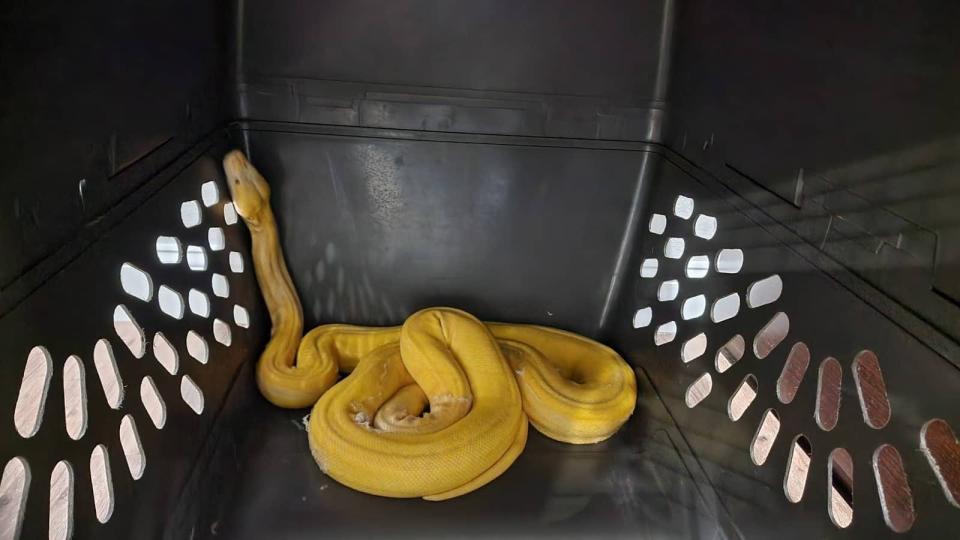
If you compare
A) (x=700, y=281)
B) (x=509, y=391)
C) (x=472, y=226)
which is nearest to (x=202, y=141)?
(x=472, y=226)

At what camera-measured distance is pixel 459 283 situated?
4.29 feet

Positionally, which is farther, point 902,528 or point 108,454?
point 108,454

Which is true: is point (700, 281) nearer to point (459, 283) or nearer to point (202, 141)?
point (459, 283)

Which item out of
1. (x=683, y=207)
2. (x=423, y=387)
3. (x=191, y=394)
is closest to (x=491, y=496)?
(x=423, y=387)

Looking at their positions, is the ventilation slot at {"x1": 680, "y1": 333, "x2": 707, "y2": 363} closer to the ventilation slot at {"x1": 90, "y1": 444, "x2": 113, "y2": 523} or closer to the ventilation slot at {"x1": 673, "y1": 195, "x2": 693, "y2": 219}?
the ventilation slot at {"x1": 673, "y1": 195, "x2": 693, "y2": 219}

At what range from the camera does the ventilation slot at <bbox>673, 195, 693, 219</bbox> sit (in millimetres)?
1085

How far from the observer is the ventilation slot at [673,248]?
1107mm

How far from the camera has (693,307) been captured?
1.04 meters

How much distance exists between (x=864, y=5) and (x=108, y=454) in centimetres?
95

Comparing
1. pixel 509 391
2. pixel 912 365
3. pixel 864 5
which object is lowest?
pixel 509 391

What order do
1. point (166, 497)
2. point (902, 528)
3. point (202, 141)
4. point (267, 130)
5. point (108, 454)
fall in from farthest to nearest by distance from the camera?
point (267, 130), point (202, 141), point (166, 497), point (108, 454), point (902, 528)

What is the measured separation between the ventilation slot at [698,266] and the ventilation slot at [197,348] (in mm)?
771

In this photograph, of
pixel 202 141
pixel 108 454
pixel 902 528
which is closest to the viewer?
pixel 902 528

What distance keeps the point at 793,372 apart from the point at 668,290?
0.36 meters
